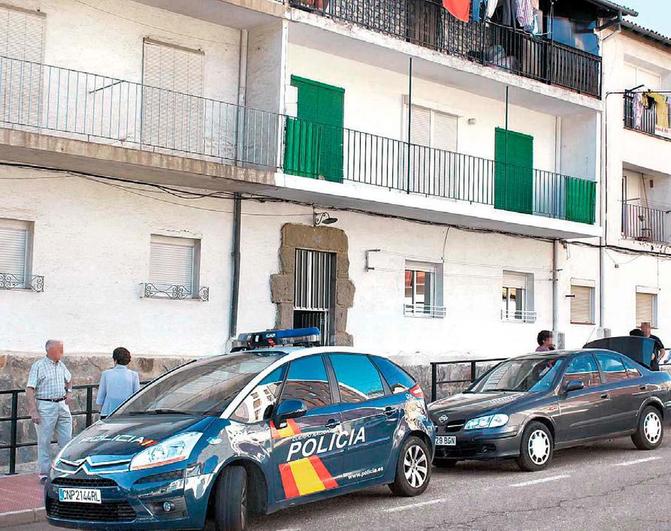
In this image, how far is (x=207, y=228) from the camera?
15.9 meters

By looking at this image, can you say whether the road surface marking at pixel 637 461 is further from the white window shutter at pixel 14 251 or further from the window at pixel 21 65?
the window at pixel 21 65

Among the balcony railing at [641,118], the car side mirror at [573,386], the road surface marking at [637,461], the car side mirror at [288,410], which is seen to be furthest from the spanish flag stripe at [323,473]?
the balcony railing at [641,118]

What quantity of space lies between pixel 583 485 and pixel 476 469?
1.94 m

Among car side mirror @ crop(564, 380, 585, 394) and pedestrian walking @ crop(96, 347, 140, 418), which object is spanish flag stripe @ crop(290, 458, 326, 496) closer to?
pedestrian walking @ crop(96, 347, 140, 418)

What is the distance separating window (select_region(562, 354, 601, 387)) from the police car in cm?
312

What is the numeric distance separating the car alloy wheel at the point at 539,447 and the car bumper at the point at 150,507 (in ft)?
16.8

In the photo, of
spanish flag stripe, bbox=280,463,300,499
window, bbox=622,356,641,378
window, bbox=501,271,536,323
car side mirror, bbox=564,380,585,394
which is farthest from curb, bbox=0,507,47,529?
window, bbox=501,271,536,323

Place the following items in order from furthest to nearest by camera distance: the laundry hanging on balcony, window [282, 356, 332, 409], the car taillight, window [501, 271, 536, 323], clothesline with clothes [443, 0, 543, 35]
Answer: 1. window [501, 271, 536, 323]
2. clothesline with clothes [443, 0, 543, 35]
3. the laundry hanging on balcony
4. the car taillight
5. window [282, 356, 332, 409]

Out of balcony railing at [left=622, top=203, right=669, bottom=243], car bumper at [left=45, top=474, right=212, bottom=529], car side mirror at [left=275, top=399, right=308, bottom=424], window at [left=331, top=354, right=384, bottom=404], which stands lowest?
car bumper at [left=45, top=474, right=212, bottom=529]

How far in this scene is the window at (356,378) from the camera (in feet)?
31.4

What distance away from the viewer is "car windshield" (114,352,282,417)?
28.6 feet

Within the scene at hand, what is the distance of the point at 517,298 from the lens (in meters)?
21.5

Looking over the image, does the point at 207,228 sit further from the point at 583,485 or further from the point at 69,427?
the point at 583,485

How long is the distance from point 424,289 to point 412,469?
9658 millimetres
